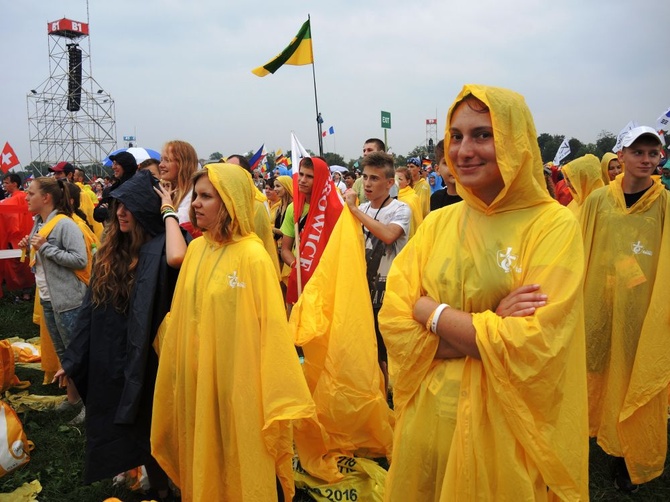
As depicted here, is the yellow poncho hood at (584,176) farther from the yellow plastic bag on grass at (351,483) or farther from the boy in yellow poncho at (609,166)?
the yellow plastic bag on grass at (351,483)

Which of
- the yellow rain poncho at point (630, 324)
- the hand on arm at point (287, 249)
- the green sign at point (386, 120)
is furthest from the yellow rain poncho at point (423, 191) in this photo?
the green sign at point (386, 120)

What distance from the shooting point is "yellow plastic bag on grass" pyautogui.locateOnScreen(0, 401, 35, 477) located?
13.1ft

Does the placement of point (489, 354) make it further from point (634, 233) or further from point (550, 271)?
point (634, 233)

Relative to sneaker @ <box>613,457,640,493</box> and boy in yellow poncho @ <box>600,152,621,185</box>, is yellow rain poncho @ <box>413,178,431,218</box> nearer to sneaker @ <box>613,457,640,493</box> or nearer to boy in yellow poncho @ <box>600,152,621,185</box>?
boy in yellow poncho @ <box>600,152,621,185</box>

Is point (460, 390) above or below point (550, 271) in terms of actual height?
below

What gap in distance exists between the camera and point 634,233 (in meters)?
3.81

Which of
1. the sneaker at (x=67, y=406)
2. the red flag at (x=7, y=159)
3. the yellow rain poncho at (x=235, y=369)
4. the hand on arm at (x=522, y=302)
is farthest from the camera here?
the red flag at (x=7, y=159)

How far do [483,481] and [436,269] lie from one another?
2.69 feet

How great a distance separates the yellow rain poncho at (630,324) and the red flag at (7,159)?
1581cm

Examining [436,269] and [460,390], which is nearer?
[460,390]

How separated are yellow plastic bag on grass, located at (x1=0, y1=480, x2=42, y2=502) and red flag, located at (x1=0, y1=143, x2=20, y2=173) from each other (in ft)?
44.5

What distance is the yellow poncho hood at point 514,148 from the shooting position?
193cm

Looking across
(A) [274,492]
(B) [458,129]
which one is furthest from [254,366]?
(B) [458,129]

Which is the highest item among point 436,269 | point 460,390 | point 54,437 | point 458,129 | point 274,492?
point 458,129
